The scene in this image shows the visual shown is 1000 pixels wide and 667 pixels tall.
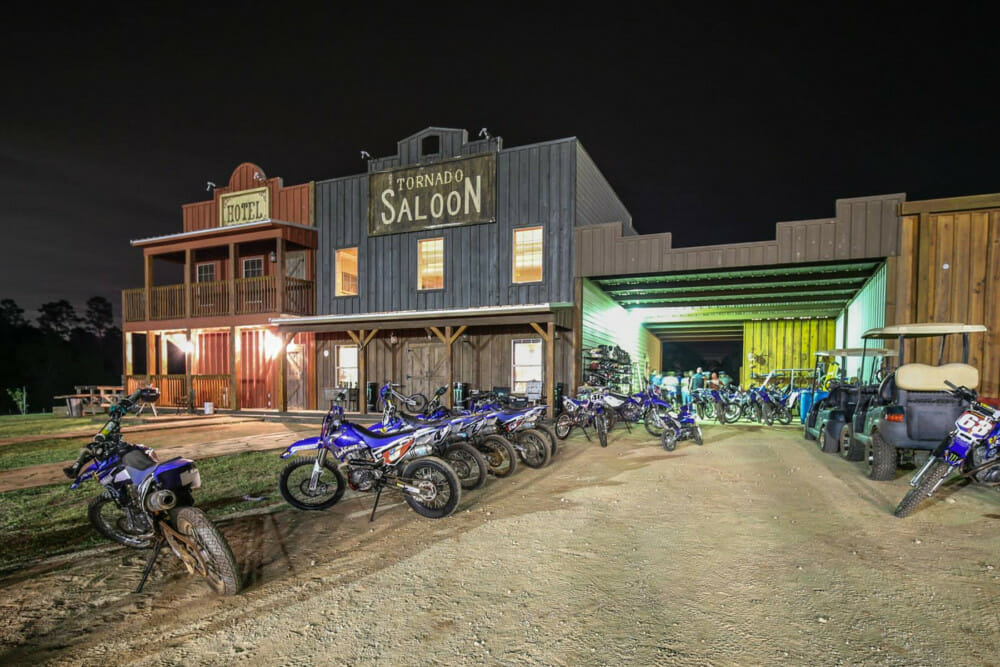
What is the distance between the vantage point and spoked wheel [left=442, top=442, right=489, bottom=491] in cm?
573

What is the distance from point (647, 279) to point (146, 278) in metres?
16.8

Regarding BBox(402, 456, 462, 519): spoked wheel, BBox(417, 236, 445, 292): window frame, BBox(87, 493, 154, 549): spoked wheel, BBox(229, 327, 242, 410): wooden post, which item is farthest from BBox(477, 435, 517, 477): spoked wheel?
BBox(229, 327, 242, 410): wooden post

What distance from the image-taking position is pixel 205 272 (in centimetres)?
1814

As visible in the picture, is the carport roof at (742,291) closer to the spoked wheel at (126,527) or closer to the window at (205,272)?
the spoked wheel at (126,527)

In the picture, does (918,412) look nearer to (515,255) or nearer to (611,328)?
(515,255)

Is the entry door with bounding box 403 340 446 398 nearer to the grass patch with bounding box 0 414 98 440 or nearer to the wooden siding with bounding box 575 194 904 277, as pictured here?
the wooden siding with bounding box 575 194 904 277

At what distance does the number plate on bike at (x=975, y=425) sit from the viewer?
185 inches

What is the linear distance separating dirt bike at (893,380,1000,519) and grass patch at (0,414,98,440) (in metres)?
16.2

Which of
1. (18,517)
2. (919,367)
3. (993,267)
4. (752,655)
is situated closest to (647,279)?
(993,267)

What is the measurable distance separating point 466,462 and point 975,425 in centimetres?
532

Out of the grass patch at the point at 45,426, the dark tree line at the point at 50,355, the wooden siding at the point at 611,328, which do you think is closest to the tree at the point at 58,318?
the dark tree line at the point at 50,355

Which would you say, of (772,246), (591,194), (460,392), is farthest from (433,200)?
(772,246)

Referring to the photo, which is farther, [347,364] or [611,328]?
[611,328]

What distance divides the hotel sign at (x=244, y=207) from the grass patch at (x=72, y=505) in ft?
38.6
